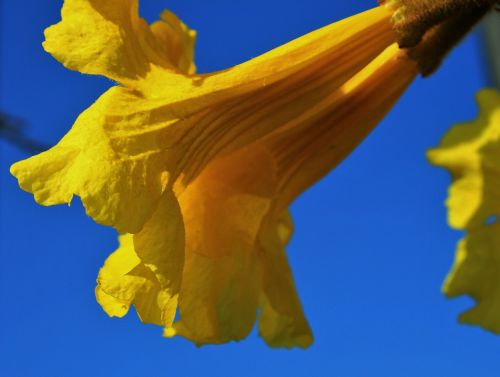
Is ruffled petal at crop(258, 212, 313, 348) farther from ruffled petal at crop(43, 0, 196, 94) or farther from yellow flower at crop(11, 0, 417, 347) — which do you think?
ruffled petal at crop(43, 0, 196, 94)

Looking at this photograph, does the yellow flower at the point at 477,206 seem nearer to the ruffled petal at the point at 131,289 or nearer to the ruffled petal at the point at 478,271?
the ruffled petal at the point at 478,271

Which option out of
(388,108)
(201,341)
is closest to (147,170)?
(201,341)

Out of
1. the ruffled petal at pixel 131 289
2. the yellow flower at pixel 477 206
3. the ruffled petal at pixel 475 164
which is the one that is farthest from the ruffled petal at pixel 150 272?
the ruffled petal at pixel 475 164

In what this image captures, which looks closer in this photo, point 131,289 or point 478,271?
point 131,289

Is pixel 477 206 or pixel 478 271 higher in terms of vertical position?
pixel 477 206

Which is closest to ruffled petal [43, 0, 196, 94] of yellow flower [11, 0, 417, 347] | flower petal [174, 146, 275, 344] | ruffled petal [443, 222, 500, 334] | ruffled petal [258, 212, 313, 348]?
yellow flower [11, 0, 417, 347]

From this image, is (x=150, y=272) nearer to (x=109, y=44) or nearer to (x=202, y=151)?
(x=202, y=151)

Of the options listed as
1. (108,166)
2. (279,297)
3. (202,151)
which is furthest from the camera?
(279,297)

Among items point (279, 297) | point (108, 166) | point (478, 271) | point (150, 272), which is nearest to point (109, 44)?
point (108, 166)
